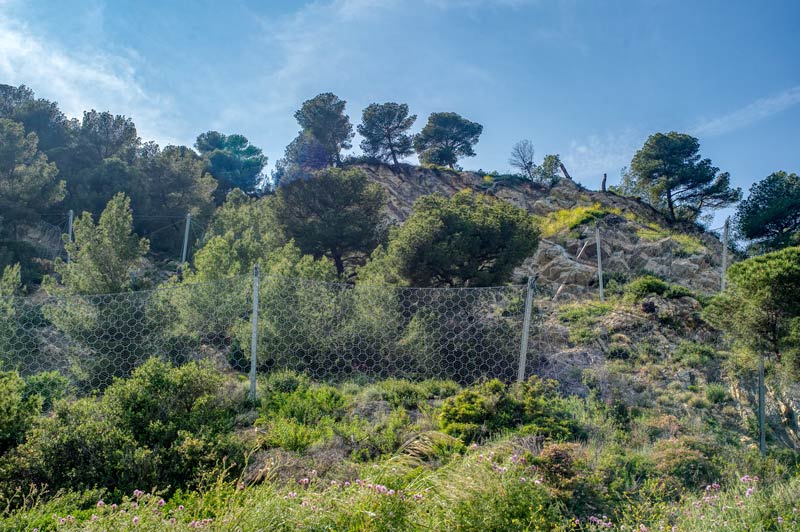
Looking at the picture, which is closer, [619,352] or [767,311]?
[767,311]

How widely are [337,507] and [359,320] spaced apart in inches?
163

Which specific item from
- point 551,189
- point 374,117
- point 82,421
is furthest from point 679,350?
point 374,117

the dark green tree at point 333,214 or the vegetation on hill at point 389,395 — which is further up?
the dark green tree at point 333,214

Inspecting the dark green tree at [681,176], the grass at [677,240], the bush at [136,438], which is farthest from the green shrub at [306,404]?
the dark green tree at [681,176]

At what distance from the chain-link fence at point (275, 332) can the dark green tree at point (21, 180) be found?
8768 millimetres

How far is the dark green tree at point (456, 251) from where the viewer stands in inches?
390

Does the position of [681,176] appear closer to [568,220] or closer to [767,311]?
[568,220]

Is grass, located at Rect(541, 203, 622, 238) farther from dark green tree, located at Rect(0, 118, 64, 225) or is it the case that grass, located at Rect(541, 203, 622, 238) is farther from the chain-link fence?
dark green tree, located at Rect(0, 118, 64, 225)

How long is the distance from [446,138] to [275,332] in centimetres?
2736

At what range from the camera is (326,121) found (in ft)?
94.0

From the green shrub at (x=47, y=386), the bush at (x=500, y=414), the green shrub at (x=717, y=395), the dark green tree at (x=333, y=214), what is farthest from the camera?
the dark green tree at (x=333, y=214)

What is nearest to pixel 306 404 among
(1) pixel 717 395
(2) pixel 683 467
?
(2) pixel 683 467

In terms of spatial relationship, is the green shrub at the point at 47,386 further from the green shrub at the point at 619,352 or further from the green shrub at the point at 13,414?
the green shrub at the point at 619,352

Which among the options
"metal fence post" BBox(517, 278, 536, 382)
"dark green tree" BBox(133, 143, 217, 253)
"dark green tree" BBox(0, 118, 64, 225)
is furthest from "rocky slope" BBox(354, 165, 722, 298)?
"dark green tree" BBox(0, 118, 64, 225)
